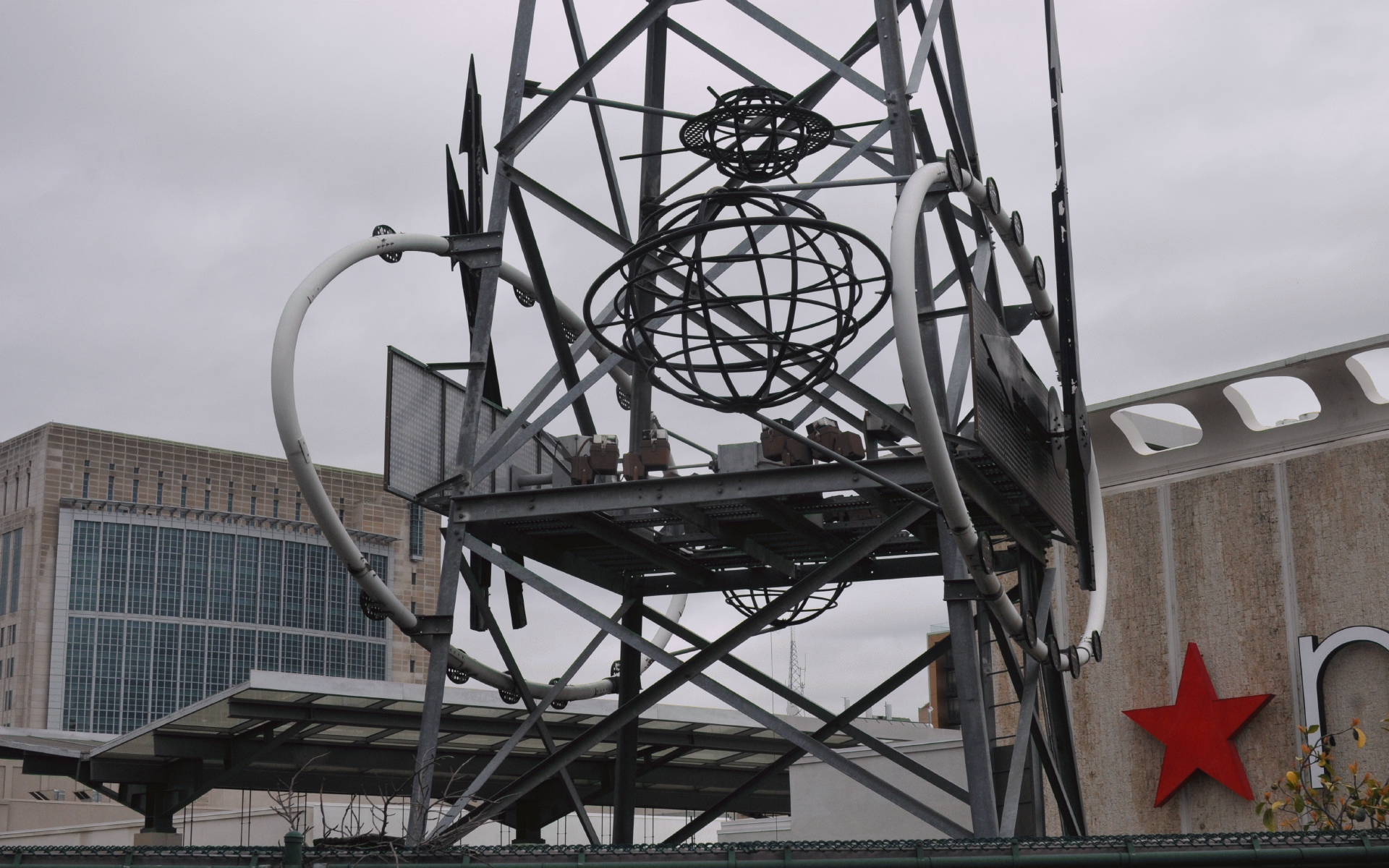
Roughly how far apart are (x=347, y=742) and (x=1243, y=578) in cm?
1537

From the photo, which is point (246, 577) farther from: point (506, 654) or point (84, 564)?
point (506, 654)

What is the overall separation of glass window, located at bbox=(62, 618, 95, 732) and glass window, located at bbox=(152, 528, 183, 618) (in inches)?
237

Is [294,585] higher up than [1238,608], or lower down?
higher up

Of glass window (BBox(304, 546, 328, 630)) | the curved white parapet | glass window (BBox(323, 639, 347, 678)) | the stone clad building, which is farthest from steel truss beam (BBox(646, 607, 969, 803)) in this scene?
glass window (BBox(323, 639, 347, 678))

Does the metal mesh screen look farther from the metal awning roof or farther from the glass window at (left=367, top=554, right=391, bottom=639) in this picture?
the glass window at (left=367, top=554, right=391, bottom=639)

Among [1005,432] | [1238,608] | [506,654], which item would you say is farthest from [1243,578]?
[506,654]

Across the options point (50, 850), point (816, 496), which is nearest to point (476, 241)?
point (816, 496)

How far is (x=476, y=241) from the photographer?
15.3 metres

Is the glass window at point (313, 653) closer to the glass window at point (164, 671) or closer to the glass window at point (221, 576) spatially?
the glass window at point (221, 576)

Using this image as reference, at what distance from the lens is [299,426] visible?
13.4 metres

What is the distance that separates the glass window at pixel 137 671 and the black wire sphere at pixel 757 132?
157 m

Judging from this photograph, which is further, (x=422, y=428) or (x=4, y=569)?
(x=4, y=569)

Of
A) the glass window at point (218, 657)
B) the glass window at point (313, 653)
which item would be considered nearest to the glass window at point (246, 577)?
the glass window at point (218, 657)

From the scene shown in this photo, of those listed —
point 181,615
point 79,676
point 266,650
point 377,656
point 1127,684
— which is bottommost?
point 1127,684
